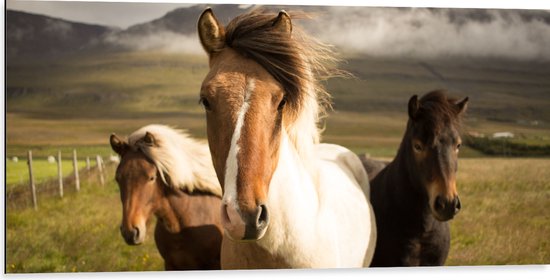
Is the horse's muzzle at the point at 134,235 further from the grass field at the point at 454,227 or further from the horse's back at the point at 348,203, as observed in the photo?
the horse's back at the point at 348,203

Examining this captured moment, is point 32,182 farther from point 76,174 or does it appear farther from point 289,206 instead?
point 289,206

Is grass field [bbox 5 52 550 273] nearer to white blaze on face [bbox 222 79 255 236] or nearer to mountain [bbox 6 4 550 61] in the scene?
mountain [bbox 6 4 550 61]

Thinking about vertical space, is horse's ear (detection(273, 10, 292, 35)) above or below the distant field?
above

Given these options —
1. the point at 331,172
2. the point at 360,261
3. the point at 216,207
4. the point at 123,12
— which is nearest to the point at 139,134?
the point at 216,207

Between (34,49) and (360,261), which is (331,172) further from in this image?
(34,49)

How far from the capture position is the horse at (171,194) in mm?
3066

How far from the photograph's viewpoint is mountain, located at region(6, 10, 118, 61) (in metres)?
3.36

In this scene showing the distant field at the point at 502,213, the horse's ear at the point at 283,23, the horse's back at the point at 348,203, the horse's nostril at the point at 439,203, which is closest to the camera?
the horse's ear at the point at 283,23

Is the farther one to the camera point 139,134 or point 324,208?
point 139,134

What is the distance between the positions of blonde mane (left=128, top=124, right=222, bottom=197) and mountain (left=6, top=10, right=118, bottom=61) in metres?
0.60

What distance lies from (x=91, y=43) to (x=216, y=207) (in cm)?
108

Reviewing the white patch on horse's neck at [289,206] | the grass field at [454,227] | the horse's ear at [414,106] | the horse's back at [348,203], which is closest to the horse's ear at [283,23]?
the white patch on horse's neck at [289,206]

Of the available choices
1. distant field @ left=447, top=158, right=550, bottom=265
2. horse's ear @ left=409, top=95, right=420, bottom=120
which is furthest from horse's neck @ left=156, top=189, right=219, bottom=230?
distant field @ left=447, top=158, right=550, bottom=265

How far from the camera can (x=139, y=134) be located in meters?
3.15
